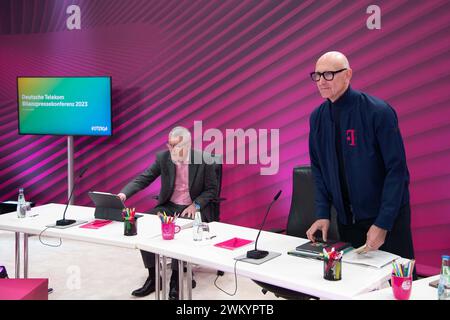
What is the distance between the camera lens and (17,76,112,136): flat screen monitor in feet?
17.1

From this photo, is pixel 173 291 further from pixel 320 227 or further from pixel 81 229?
pixel 320 227

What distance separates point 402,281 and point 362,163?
0.75 metres

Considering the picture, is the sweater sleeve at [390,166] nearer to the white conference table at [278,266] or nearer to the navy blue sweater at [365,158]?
the navy blue sweater at [365,158]

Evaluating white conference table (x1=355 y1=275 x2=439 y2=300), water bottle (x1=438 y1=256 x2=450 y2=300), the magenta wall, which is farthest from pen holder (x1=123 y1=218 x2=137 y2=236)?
the magenta wall

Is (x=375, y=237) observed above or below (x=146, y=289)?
above

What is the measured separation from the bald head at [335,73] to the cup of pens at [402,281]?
3.19ft

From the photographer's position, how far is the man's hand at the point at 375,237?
2275 mm

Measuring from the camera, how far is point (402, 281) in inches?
70.6

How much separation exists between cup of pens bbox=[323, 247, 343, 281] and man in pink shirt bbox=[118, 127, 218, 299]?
2.10 meters

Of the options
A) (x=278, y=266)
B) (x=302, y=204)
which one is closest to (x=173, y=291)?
(x=302, y=204)

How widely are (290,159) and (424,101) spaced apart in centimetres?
126

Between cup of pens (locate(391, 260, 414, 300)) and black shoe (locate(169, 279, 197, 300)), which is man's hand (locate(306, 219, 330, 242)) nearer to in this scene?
cup of pens (locate(391, 260, 414, 300))

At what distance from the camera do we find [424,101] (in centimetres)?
382
